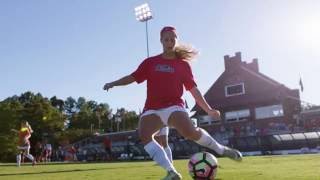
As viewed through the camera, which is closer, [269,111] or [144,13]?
[144,13]

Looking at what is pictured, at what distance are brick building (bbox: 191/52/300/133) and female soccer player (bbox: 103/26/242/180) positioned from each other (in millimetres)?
54108

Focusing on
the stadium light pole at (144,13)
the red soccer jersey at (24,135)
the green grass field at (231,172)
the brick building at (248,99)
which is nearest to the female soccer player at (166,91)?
the green grass field at (231,172)

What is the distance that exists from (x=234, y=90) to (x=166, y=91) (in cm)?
6656

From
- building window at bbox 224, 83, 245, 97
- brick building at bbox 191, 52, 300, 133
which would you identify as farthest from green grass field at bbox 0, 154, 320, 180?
building window at bbox 224, 83, 245, 97

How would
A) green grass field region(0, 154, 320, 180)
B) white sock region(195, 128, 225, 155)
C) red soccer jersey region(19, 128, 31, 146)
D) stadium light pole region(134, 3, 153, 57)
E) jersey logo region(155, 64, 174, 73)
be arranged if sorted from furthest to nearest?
stadium light pole region(134, 3, 153, 57), red soccer jersey region(19, 128, 31, 146), green grass field region(0, 154, 320, 180), white sock region(195, 128, 225, 155), jersey logo region(155, 64, 174, 73)

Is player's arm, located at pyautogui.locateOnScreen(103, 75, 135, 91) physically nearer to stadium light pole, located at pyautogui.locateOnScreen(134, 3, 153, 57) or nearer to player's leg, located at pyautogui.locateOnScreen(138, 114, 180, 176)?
player's leg, located at pyautogui.locateOnScreen(138, 114, 180, 176)

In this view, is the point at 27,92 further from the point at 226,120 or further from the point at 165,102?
the point at 165,102

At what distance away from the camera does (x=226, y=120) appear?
6912 centimetres

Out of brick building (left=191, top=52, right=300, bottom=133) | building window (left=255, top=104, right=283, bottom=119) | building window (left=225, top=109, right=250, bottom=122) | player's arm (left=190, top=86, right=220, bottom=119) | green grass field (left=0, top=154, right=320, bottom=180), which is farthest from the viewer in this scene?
building window (left=225, top=109, right=250, bottom=122)

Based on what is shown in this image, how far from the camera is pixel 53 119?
10625 centimetres

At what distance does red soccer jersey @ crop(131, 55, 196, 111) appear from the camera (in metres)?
7.18

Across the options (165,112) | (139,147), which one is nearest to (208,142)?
(165,112)

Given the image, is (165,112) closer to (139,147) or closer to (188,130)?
(188,130)

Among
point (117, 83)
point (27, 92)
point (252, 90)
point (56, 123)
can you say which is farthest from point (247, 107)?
point (27, 92)
